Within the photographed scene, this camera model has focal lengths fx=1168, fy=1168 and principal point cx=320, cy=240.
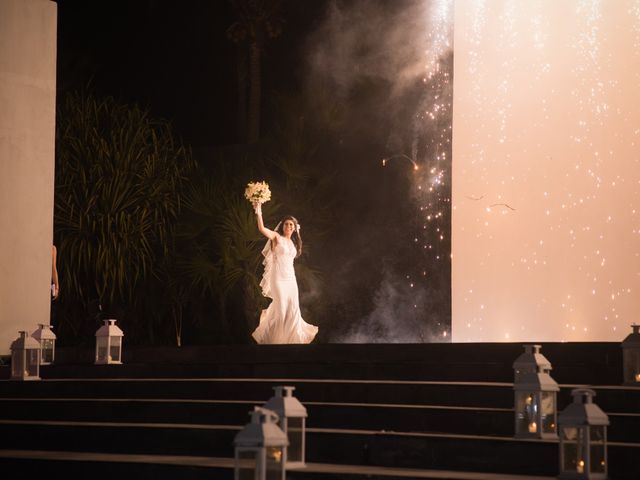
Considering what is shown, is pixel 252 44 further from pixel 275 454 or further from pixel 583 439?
pixel 583 439

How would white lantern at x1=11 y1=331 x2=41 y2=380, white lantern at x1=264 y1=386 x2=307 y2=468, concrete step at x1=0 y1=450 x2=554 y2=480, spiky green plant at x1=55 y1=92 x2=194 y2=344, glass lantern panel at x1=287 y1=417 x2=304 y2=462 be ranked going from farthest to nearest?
1. spiky green plant at x1=55 y1=92 x2=194 y2=344
2. white lantern at x1=11 y1=331 x2=41 y2=380
3. glass lantern panel at x1=287 y1=417 x2=304 y2=462
4. white lantern at x1=264 y1=386 x2=307 y2=468
5. concrete step at x1=0 y1=450 x2=554 y2=480

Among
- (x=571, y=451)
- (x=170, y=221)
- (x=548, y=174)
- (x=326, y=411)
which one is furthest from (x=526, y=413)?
(x=170, y=221)

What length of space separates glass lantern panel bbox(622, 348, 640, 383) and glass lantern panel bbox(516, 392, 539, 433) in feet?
3.28

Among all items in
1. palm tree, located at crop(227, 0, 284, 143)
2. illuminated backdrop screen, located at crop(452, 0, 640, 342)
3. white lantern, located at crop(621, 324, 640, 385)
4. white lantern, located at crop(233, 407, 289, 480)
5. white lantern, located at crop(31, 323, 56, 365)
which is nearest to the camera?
white lantern, located at crop(233, 407, 289, 480)

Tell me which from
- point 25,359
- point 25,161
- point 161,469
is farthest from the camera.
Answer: point 25,161

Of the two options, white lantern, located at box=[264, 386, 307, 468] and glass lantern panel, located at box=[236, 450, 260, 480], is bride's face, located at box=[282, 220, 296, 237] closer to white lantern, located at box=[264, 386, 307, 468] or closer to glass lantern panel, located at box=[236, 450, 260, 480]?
white lantern, located at box=[264, 386, 307, 468]

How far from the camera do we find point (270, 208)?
619 inches

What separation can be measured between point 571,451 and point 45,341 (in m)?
5.73

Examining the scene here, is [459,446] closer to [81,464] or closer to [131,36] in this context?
[81,464]

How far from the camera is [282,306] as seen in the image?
41.8 ft

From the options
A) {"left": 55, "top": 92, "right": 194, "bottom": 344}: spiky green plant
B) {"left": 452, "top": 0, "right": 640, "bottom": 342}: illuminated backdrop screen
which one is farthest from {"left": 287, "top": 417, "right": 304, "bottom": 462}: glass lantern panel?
{"left": 55, "top": 92, "right": 194, "bottom": 344}: spiky green plant

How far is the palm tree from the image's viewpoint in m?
18.3

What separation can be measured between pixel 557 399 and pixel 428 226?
8384mm

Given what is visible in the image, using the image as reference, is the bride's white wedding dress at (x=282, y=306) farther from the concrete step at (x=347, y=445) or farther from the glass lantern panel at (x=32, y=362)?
the concrete step at (x=347, y=445)
